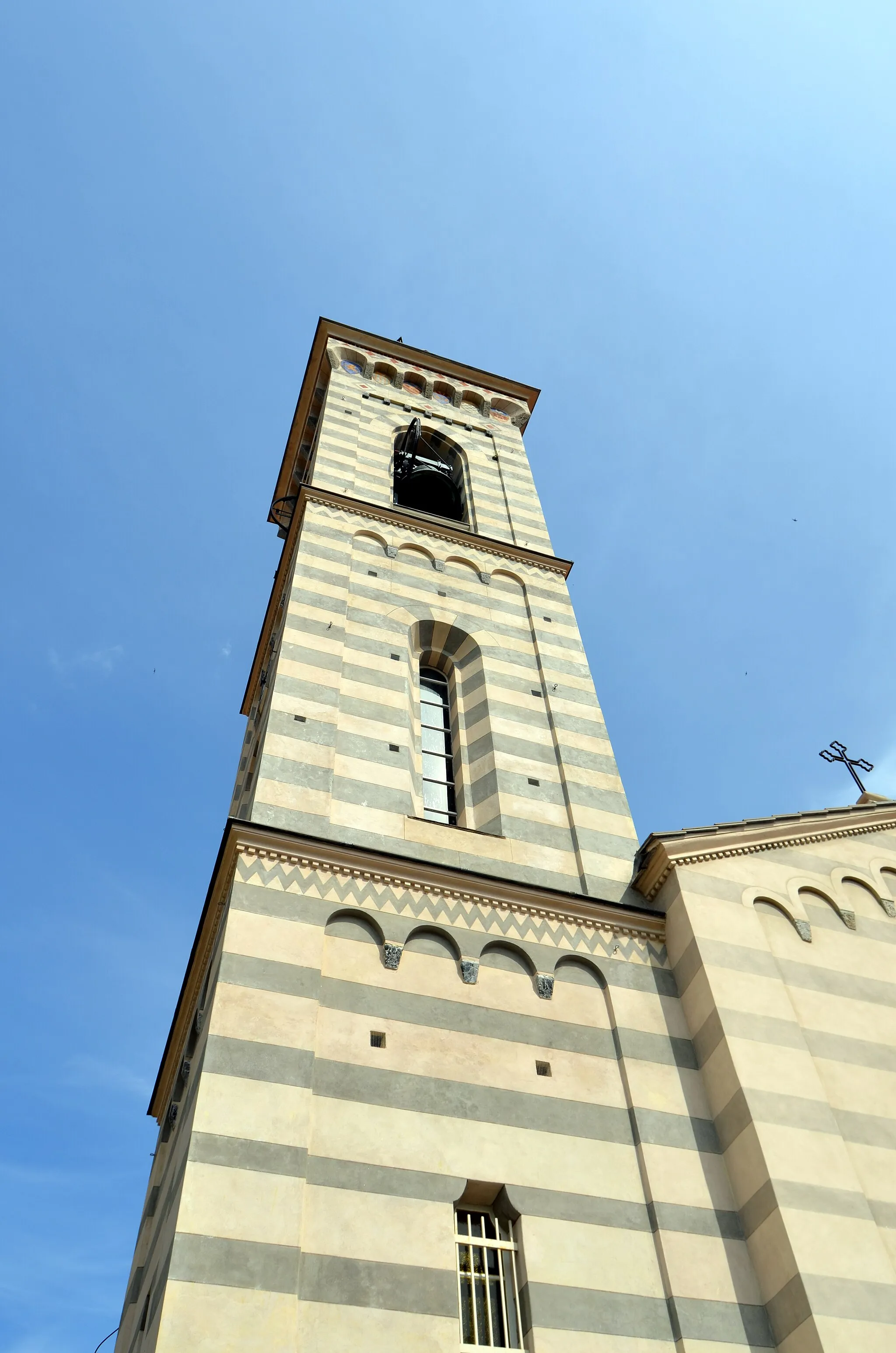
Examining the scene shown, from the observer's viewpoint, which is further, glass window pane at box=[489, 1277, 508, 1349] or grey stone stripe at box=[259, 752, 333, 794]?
grey stone stripe at box=[259, 752, 333, 794]

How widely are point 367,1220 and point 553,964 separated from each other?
3.85 meters

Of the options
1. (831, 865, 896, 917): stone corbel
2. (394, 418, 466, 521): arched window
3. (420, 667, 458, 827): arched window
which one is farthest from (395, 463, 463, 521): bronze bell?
(831, 865, 896, 917): stone corbel

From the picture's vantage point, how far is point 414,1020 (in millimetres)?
11219

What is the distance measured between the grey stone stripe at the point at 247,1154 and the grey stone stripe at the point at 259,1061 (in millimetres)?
596

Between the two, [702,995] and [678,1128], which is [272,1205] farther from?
[702,995]

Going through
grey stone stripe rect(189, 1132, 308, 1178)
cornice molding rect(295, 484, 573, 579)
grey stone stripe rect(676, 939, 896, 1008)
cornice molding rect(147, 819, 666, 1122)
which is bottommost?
grey stone stripe rect(189, 1132, 308, 1178)

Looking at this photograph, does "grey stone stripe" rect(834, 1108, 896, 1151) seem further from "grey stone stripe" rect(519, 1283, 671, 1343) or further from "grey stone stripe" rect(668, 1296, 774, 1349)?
"grey stone stripe" rect(519, 1283, 671, 1343)

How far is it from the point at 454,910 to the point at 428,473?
14.3 metres

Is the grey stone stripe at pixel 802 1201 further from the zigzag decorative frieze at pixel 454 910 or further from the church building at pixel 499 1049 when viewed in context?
the zigzag decorative frieze at pixel 454 910

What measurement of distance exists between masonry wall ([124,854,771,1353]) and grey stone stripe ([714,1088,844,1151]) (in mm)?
324

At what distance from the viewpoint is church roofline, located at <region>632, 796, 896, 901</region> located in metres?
13.7

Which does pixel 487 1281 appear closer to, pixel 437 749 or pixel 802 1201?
pixel 802 1201

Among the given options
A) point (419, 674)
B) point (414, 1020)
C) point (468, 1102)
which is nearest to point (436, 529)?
Answer: point (419, 674)

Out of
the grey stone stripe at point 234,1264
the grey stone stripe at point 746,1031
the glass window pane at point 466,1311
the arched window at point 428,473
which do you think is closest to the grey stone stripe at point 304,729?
the grey stone stripe at point 746,1031
